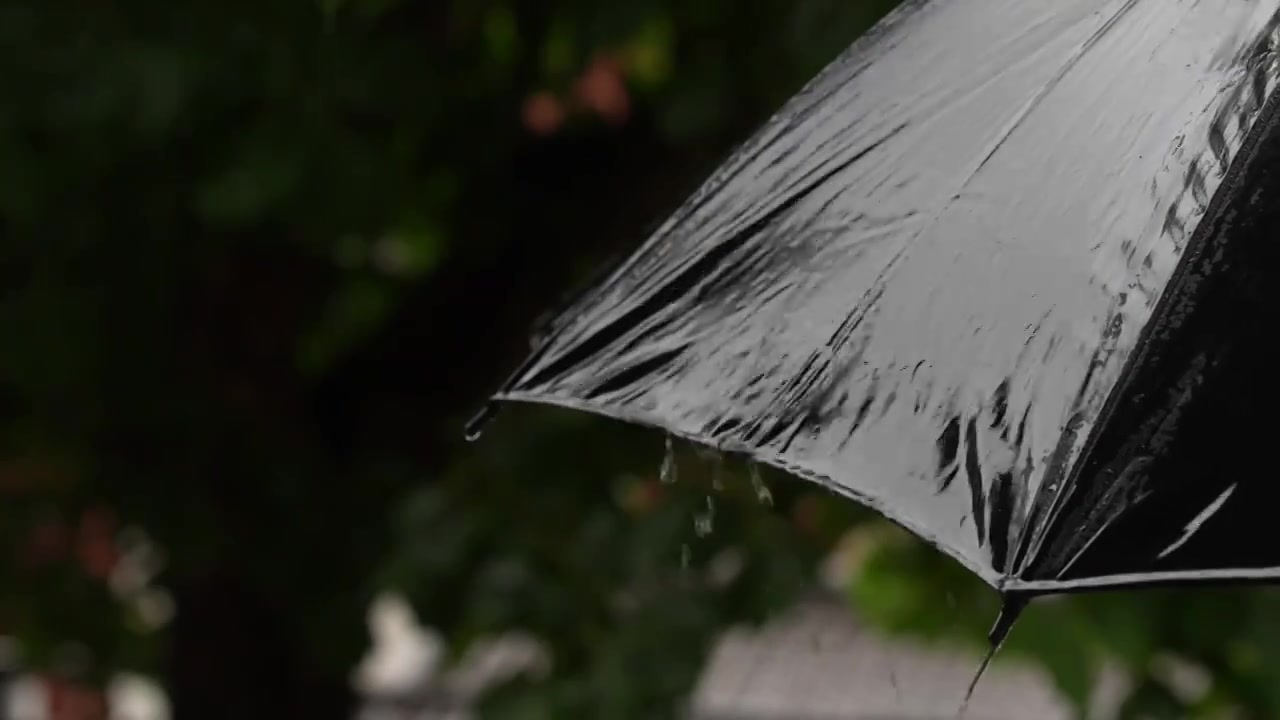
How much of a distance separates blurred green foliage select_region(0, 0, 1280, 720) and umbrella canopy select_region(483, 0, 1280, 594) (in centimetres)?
63

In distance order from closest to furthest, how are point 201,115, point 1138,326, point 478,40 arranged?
point 1138,326 < point 201,115 < point 478,40

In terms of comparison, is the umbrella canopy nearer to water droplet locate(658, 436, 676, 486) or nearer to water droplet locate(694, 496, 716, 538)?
water droplet locate(658, 436, 676, 486)

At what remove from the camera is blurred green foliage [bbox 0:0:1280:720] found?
1.97m

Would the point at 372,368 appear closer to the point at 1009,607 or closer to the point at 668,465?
the point at 668,465

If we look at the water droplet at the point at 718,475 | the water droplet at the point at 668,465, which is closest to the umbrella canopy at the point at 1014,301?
the water droplet at the point at 668,465

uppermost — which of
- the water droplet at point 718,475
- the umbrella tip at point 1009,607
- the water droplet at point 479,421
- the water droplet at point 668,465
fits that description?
the water droplet at point 479,421

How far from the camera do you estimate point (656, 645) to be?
1941 mm

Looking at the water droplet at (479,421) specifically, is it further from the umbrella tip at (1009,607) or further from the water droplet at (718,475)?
the umbrella tip at (1009,607)

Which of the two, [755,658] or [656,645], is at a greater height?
[656,645]

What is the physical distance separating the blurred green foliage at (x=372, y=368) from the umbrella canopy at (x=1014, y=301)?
631mm

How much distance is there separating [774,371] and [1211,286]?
0.34 m

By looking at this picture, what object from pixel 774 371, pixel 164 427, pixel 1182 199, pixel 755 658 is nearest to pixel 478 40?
pixel 164 427

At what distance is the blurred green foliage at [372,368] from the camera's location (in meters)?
1.97

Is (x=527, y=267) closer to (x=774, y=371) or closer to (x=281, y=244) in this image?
(x=281, y=244)
